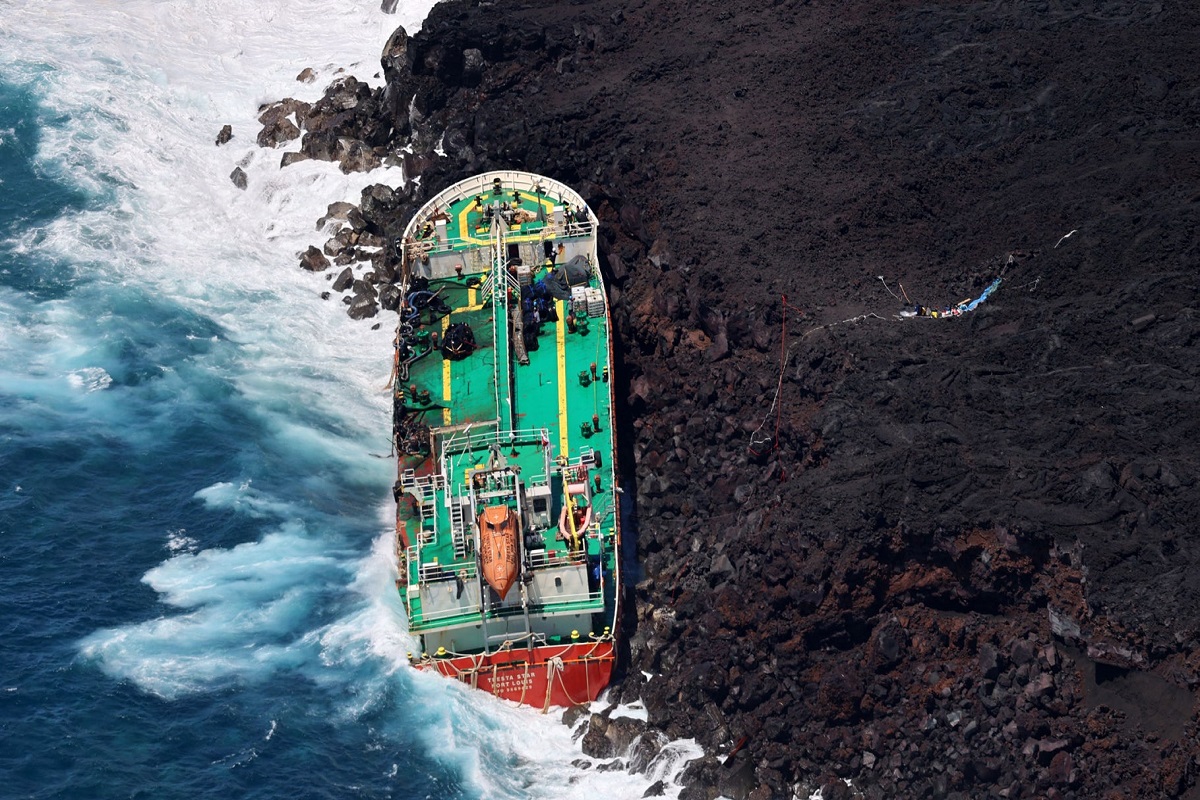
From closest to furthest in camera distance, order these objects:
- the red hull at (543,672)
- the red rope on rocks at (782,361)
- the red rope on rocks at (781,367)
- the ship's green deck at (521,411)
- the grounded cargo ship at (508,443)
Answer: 1. the red hull at (543,672)
2. the grounded cargo ship at (508,443)
3. the ship's green deck at (521,411)
4. the red rope on rocks at (781,367)
5. the red rope on rocks at (782,361)

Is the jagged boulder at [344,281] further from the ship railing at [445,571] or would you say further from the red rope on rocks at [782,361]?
the ship railing at [445,571]

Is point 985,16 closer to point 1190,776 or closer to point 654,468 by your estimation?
point 654,468

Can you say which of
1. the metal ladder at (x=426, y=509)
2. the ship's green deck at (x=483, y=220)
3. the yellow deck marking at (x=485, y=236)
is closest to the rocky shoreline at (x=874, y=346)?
the yellow deck marking at (x=485, y=236)

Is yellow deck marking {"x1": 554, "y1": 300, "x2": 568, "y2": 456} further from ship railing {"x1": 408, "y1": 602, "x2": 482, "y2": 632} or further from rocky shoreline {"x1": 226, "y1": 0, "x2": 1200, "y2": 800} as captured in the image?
ship railing {"x1": 408, "y1": 602, "x2": 482, "y2": 632}

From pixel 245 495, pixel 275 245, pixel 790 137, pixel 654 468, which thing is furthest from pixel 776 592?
pixel 275 245

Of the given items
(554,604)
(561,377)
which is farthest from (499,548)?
(561,377)
